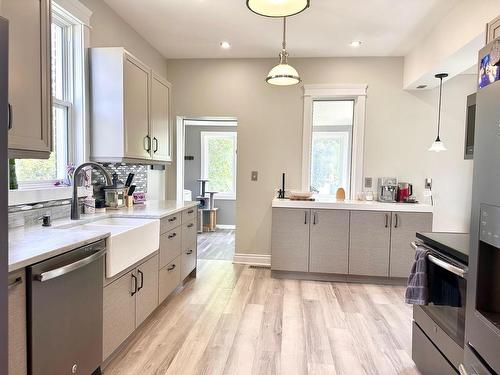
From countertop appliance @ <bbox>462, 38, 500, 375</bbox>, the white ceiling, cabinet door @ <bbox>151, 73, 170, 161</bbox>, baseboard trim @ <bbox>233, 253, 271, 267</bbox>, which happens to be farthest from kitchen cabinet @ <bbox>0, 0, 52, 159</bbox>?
baseboard trim @ <bbox>233, 253, 271, 267</bbox>

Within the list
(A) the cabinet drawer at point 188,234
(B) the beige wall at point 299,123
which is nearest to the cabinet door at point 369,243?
(B) the beige wall at point 299,123

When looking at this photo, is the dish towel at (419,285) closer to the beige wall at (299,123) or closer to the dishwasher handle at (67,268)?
the dishwasher handle at (67,268)

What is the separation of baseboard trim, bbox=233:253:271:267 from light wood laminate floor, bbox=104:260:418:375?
69 cm

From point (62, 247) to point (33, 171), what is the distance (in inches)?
42.0

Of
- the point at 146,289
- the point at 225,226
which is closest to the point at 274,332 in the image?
the point at 146,289

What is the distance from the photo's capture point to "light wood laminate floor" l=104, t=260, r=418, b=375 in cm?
208

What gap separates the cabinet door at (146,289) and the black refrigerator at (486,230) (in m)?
1.97

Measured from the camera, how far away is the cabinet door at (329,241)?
366 centimetres

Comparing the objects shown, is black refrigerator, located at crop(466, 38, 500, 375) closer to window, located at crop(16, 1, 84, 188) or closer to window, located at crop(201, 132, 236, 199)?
window, located at crop(16, 1, 84, 188)

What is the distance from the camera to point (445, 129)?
396 centimetres

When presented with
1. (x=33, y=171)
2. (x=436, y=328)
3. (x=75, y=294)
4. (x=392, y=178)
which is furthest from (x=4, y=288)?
(x=392, y=178)

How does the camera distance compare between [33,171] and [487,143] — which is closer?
[487,143]

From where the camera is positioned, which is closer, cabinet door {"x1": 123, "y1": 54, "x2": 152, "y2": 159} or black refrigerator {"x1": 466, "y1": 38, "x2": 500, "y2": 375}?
black refrigerator {"x1": 466, "y1": 38, "x2": 500, "y2": 375}

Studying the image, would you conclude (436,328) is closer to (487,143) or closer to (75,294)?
(487,143)
